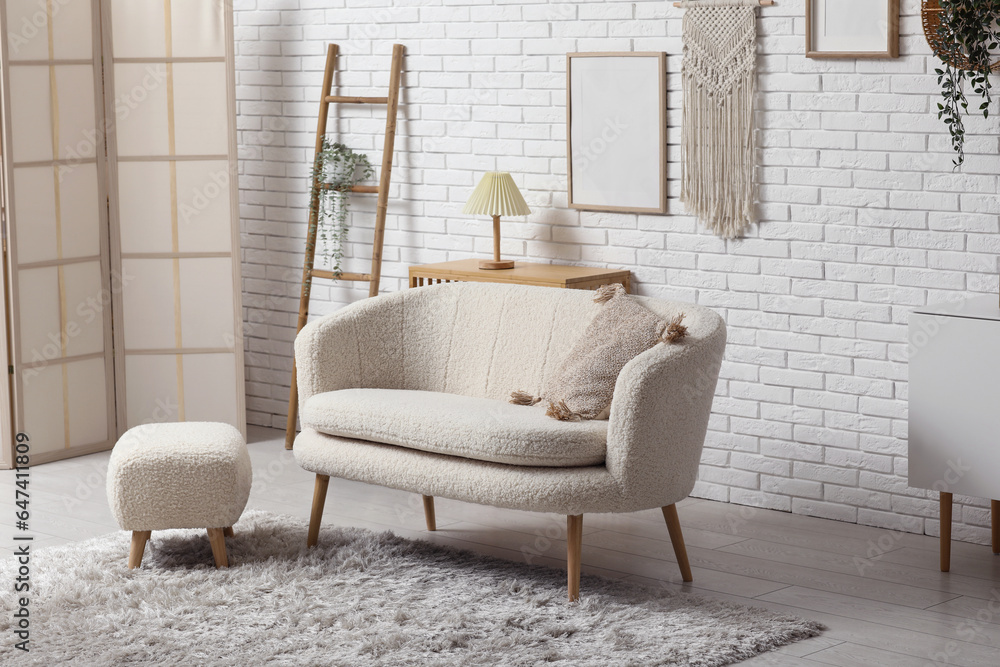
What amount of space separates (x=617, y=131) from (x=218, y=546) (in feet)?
6.56

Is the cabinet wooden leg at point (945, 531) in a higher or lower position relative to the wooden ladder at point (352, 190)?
lower

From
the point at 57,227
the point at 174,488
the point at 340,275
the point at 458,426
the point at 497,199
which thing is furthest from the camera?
the point at 340,275

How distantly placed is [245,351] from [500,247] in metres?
1.64

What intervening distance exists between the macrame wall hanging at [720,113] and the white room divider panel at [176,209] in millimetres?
1959

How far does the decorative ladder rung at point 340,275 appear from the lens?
17.3ft

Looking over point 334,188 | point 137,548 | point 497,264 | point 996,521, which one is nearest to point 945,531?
point 996,521

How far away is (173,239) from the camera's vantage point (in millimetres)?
5395

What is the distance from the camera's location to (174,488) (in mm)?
3689

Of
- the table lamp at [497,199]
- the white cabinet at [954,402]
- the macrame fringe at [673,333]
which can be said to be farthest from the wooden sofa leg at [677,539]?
the table lamp at [497,199]

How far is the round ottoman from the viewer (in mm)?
3684

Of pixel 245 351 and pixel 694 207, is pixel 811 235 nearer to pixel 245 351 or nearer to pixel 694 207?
pixel 694 207

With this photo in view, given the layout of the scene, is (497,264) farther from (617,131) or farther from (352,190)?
(352,190)

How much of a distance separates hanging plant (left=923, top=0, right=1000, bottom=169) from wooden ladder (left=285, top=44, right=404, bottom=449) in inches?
83.9

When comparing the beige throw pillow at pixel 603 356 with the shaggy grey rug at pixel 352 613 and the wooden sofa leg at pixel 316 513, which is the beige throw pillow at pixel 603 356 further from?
the wooden sofa leg at pixel 316 513
